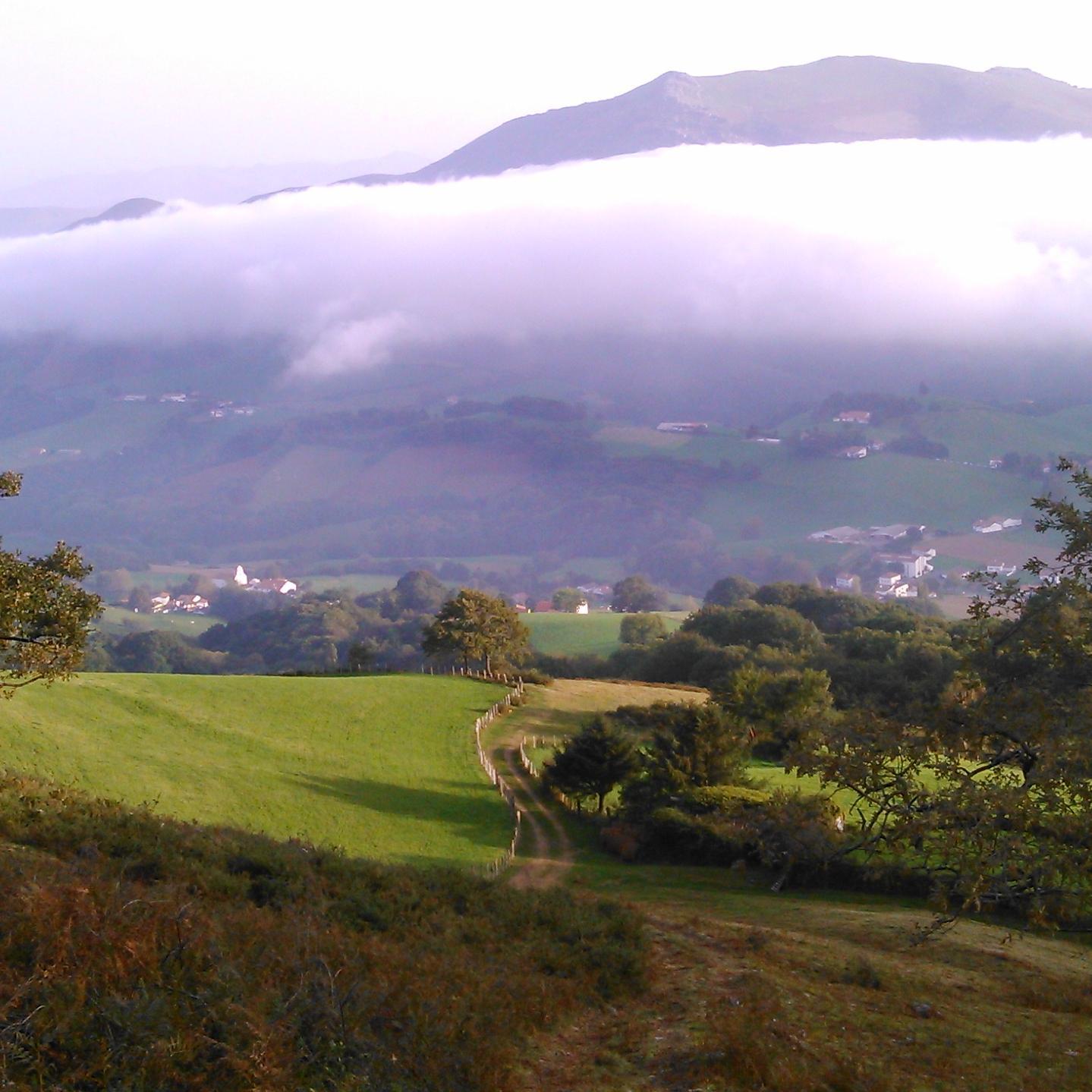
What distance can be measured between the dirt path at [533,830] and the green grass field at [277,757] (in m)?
0.97

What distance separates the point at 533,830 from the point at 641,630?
70220mm

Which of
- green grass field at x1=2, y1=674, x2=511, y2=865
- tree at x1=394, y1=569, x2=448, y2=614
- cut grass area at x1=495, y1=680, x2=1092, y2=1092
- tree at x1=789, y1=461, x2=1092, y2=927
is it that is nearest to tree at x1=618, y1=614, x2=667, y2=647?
tree at x1=394, y1=569, x2=448, y2=614

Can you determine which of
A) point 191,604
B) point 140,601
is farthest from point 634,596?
point 140,601

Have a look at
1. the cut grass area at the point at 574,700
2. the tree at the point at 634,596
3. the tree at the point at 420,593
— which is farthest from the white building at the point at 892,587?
the cut grass area at the point at 574,700

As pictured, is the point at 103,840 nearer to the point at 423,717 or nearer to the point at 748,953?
the point at 748,953

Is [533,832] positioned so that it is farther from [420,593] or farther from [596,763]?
[420,593]

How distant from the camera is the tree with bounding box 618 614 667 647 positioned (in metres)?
101

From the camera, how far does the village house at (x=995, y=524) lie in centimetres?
19175

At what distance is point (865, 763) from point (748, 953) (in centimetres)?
670

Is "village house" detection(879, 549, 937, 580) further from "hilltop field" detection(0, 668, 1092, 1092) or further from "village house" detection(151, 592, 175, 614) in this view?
"hilltop field" detection(0, 668, 1092, 1092)

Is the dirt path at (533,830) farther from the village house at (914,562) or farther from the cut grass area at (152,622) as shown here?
the village house at (914,562)

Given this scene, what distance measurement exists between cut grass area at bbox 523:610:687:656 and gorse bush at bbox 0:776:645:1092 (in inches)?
3042

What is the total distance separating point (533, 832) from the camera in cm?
3328

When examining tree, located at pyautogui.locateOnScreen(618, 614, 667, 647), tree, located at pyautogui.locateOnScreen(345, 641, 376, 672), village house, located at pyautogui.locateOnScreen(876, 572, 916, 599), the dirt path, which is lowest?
village house, located at pyautogui.locateOnScreen(876, 572, 916, 599)
